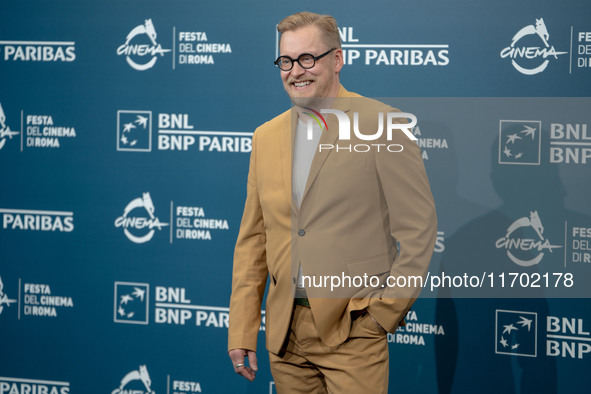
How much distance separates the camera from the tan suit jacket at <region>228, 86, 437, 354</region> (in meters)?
2.25

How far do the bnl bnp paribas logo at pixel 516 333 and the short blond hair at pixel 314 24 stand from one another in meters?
1.56

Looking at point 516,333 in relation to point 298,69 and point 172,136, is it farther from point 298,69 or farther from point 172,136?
point 172,136

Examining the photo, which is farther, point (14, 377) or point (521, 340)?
point (14, 377)

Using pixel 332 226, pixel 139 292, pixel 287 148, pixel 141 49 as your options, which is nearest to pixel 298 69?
pixel 287 148

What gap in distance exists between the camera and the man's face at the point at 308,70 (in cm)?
231

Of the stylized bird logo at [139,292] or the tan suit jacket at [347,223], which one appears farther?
the stylized bird logo at [139,292]

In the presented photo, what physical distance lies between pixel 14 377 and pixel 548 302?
9.03ft

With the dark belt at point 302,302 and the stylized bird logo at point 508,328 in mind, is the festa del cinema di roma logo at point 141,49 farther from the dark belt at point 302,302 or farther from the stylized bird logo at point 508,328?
the stylized bird logo at point 508,328

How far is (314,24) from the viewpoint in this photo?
2.32m

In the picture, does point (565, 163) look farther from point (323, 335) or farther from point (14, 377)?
point (14, 377)

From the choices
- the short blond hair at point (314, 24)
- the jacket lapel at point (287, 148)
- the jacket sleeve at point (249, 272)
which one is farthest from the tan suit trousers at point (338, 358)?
the short blond hair at point (314, 24)

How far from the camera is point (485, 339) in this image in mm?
3252

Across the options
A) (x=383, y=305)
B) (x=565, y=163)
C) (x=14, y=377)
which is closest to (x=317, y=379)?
(x=383, y=305)

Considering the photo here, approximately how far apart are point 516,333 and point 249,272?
1.37 m
